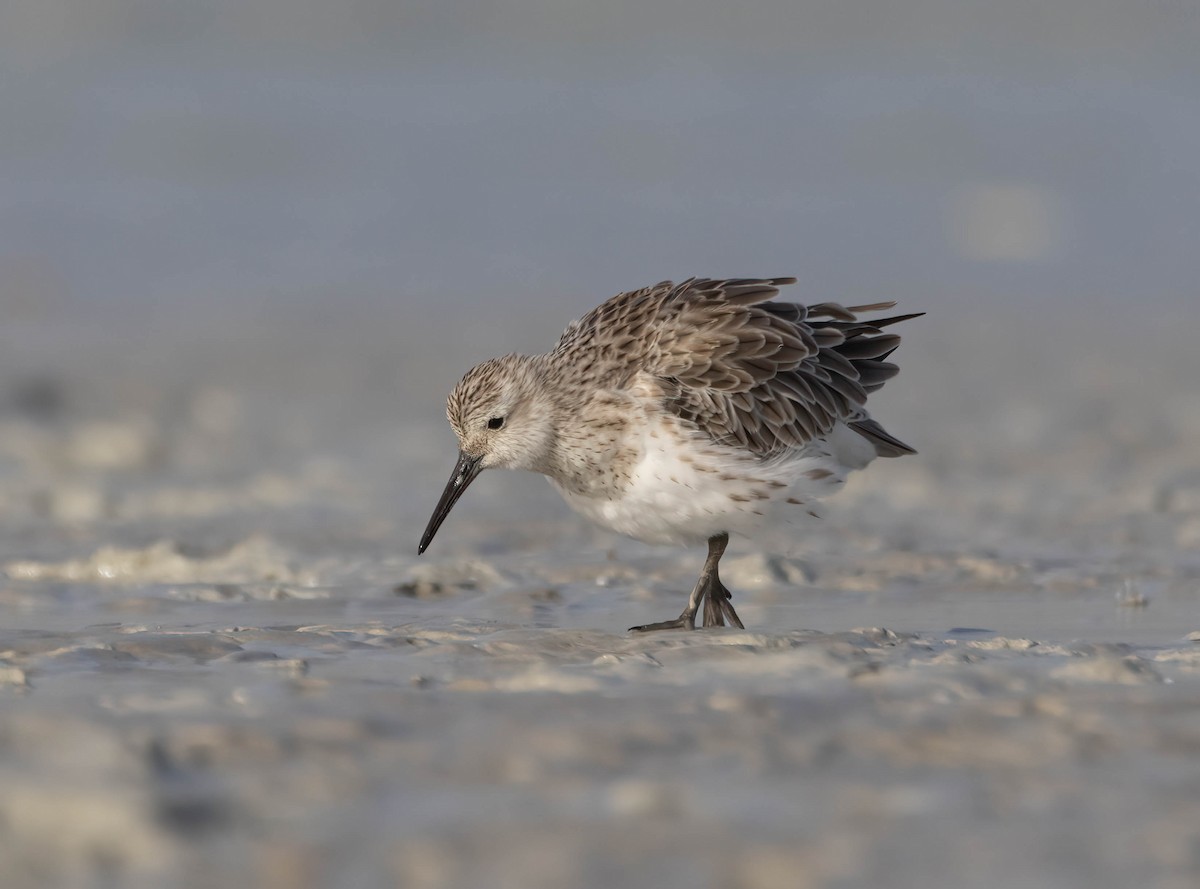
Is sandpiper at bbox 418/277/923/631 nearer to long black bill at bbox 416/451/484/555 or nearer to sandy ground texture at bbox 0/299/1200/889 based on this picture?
long black bill at bbox 416/451/484/555

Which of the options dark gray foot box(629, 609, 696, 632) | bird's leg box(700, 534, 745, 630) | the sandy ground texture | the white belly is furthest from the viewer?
bird's leg box(700, 534, 745, 630)

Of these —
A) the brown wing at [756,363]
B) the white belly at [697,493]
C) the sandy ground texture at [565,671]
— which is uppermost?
the brown wing at [756,363]

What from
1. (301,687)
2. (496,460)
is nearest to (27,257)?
(496,460)

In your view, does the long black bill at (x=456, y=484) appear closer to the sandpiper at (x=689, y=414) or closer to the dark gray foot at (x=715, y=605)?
the sandpiper at (x=689, y=414)

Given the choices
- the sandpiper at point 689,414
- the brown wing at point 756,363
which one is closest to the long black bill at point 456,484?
the sandpiper at point 689,414

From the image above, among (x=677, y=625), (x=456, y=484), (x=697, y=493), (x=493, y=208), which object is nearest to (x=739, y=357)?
(x=697, y=493)

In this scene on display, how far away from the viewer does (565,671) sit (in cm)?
491

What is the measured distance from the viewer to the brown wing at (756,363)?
20.9 ft

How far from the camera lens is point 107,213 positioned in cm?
1764

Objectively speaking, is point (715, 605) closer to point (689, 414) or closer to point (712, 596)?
point (712, 596)

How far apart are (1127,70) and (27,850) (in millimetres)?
→ 23223

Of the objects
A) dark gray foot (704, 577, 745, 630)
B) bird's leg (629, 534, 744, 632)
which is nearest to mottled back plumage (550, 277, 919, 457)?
bird's leg (629, 534, 744, 632)

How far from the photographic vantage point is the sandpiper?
20.5ft

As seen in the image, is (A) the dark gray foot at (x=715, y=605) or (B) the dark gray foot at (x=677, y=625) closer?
(B) the dark gray foot at (x=677, y=625)
